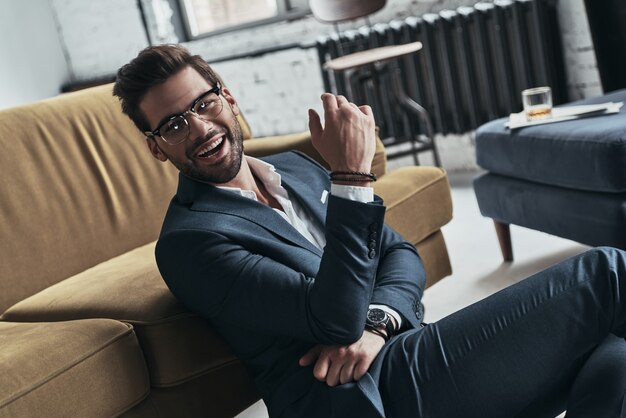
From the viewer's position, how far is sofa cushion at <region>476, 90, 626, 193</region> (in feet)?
7.32

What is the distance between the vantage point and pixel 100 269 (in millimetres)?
2195

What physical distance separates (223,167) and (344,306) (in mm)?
386

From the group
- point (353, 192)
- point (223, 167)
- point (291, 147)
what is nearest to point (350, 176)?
point (353, 192)

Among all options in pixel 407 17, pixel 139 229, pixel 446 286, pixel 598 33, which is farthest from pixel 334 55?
pixel 139 229

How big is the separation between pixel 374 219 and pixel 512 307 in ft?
0.88

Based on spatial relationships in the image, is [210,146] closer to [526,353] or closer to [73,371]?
[73,371]

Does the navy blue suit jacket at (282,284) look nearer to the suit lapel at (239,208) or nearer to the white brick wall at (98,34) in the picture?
the suit lapel at (239,208)

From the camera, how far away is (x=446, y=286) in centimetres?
279

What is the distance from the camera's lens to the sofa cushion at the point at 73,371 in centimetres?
152

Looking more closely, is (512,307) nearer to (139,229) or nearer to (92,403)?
(92,403)

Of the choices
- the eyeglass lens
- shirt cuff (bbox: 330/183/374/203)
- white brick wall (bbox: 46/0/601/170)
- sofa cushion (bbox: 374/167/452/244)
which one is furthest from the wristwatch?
white brick wall (bbox: 46/0/601/170)

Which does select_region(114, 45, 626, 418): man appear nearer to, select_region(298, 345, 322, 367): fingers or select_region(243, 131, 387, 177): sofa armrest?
select_region(298, 345, 322, 367): fingers

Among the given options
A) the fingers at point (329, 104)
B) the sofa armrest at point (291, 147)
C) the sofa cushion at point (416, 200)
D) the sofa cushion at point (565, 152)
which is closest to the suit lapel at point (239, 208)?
the fingers at point (329, 104)

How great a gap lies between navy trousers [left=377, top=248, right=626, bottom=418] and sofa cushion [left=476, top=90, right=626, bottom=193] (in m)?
0.94
